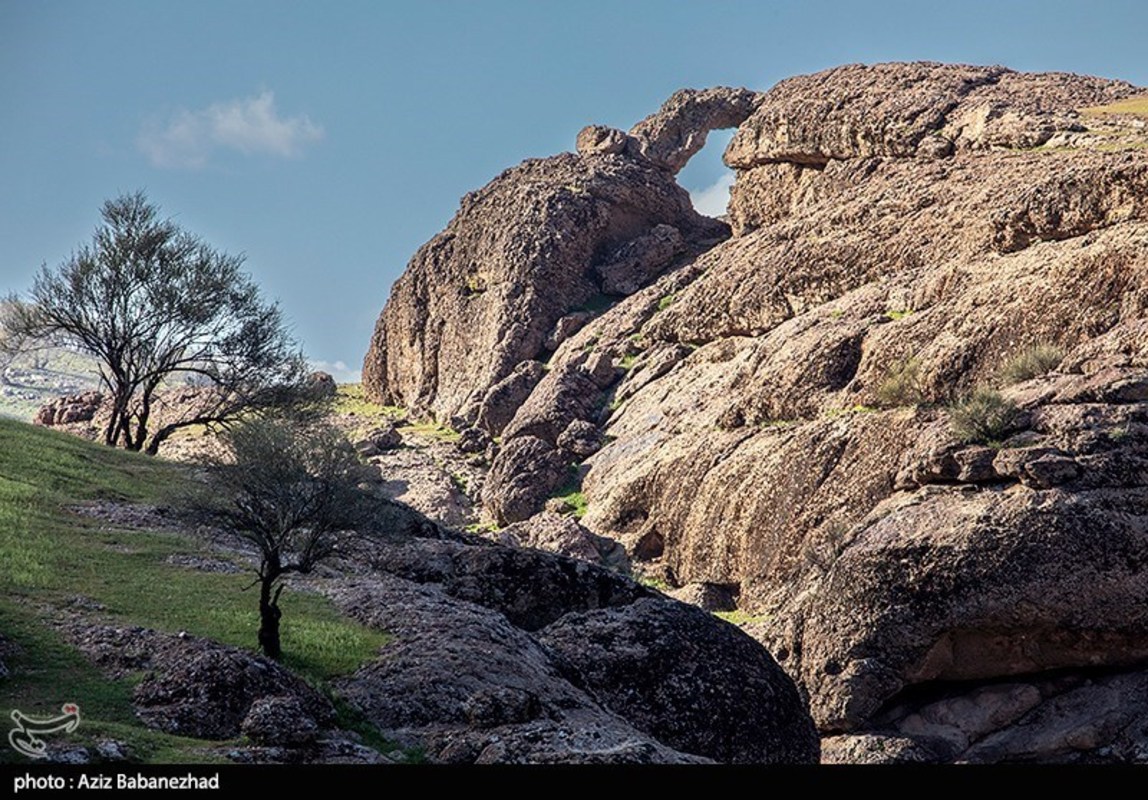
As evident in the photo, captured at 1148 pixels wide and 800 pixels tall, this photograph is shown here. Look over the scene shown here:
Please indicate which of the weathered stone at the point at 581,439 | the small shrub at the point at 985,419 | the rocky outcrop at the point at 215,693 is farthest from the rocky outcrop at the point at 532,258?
the rocky outcrop at the point at 215,693

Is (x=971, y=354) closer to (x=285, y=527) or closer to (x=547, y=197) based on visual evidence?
(x=285, y=527)

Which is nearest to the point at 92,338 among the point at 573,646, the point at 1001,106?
the point at 573,646

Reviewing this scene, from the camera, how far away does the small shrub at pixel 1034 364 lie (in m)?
40.0

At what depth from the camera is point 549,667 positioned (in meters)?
22.4

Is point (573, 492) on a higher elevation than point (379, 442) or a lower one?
lower

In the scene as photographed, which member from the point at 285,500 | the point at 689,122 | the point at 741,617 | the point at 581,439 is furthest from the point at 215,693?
the point at 689,122

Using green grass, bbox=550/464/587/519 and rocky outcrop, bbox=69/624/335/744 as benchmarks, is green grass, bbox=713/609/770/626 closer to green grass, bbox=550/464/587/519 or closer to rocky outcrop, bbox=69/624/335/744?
green grass, bbox=550/464/587/519

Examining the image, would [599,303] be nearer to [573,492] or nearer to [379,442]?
[379,442]

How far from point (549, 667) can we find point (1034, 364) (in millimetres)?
25399

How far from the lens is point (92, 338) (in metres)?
53.9

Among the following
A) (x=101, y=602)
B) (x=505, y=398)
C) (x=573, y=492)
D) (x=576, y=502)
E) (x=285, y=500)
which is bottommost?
(x=101, y=602)

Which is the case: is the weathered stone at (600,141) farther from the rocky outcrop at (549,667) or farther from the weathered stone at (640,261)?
the rocky outcrop at (549,667)

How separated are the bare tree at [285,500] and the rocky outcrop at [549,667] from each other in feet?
7.77

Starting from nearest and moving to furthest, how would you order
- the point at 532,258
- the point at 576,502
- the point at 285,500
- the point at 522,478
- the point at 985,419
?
the point at 285,500 < the point at 985,419 < the point at 576,502 < the point at 522,478 < the point at 532,258
